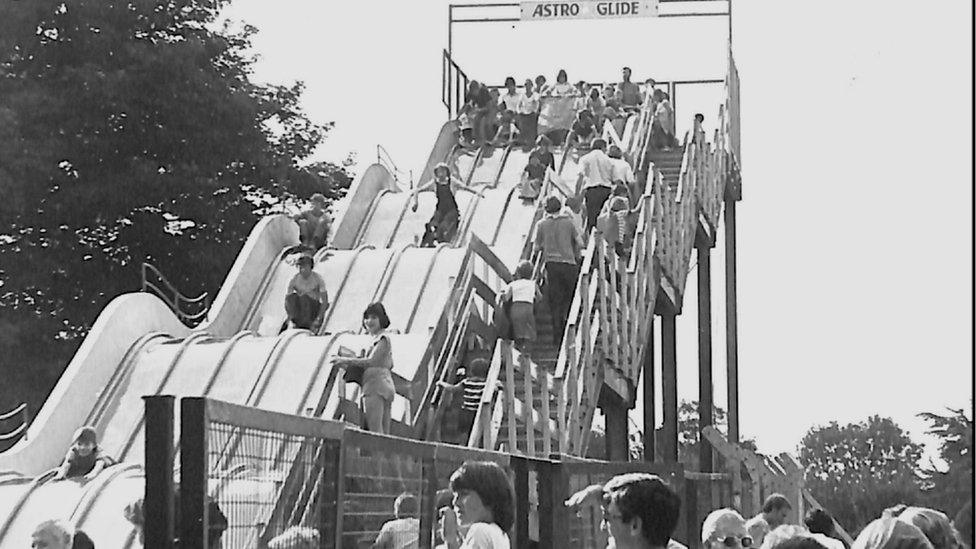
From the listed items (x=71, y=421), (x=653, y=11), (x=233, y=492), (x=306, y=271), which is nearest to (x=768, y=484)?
(x=306, y=271)

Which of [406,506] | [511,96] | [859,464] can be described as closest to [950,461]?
[511,96]

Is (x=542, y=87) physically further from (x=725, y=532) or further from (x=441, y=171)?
(x=725, y=532)

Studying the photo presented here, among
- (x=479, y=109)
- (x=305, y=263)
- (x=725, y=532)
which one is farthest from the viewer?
(x=479, y=109)

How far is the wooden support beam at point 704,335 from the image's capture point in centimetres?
2745

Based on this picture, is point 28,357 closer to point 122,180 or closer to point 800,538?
point 122,180

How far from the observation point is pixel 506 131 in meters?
28.0

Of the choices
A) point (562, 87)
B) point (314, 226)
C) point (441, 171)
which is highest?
point (562, 87)

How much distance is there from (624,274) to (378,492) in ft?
37.4

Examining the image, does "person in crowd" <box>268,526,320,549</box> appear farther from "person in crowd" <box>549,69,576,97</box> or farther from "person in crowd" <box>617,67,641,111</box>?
"person in crowd" <box>549,69,576,97</box>

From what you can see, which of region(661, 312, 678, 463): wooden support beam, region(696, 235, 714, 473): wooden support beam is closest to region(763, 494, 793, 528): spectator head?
region(661, 312, 678, 463): wooden support beam

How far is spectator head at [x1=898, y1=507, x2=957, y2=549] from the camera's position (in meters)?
6.68

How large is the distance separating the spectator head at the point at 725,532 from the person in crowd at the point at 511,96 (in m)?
21.8

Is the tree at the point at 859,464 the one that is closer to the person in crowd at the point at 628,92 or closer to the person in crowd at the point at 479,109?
the person in crowd at the point at 628,92

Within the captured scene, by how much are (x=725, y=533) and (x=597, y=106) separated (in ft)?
63.6
